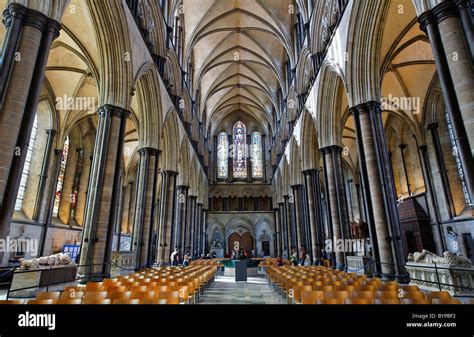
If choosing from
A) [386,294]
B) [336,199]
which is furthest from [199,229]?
[386,294]

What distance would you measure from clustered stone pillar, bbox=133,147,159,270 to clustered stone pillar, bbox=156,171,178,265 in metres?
2.80

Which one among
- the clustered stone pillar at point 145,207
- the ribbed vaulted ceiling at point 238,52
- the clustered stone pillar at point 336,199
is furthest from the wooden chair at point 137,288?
the ribbed vaulted ceiling at point 238,52

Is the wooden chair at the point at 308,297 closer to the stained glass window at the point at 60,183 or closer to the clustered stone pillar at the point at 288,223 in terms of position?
the stained glass window at the point at 60,183

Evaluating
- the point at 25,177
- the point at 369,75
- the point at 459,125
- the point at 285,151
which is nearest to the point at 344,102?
the point at 369,75

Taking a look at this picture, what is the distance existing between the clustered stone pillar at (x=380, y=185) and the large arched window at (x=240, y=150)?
23.1 meters

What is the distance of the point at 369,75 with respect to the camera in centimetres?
948

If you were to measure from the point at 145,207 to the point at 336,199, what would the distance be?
8891 mm

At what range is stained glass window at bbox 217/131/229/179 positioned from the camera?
106 ft

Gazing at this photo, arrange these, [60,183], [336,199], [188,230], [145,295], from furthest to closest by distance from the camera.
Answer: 1. [188,230]
2. [60,183]
3. [336,199]
4. [145,295]

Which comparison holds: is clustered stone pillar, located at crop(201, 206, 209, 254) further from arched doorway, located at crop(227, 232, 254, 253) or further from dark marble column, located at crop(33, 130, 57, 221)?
dark marble column, located at crop(33, 130, 57, 221)

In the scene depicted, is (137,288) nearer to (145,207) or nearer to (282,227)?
(145,207)

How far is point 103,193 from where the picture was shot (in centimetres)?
868
